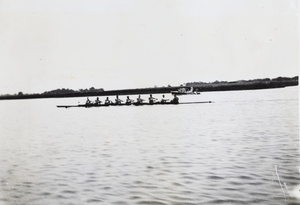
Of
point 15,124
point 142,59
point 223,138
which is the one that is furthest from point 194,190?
point 15,124

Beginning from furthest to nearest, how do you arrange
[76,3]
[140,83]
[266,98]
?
[266,98] < [140,83] < [76,3]

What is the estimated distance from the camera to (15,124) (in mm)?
2365

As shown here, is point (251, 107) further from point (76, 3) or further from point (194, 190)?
point (76, 3)

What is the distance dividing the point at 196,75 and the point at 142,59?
33 cm

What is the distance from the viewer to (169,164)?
7.25ft

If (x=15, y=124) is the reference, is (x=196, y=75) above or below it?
above

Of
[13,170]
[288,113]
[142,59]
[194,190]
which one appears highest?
[142,59]

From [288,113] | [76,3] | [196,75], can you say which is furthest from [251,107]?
[76,3]

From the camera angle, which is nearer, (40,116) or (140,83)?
(140,83)

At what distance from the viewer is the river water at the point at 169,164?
2008 mm

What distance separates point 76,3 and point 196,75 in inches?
30.7

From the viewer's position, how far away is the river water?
6.59 ft

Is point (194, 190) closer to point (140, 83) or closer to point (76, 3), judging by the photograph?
point (140, 83)

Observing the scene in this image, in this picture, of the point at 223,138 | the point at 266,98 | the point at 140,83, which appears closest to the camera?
the point at 223,138
